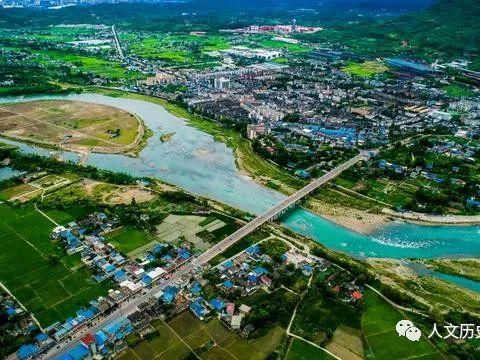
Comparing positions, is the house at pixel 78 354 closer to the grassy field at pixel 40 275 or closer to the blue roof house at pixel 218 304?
the grassy field at pixel 40 275

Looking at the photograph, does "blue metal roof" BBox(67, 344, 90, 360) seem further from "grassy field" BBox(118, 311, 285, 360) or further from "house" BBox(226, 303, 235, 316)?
"house" BBox(226, 303, 235, 316)

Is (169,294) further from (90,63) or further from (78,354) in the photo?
(90,63)

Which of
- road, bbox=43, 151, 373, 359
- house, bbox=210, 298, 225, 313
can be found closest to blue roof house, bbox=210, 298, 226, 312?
house, bbox=210, 298, 225, 313

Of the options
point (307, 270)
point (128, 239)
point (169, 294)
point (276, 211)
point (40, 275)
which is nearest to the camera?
point (169, 294)

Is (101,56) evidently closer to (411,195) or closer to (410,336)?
(411,195)

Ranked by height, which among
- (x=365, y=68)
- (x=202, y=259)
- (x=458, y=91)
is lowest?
(x=365, y=68)

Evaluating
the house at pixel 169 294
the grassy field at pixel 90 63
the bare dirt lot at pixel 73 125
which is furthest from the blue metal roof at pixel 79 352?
the grassy field at pixel 90 63

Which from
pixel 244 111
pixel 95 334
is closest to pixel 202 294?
pixel 95 334

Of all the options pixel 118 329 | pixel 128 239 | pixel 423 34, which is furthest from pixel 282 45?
pixel 118 329
